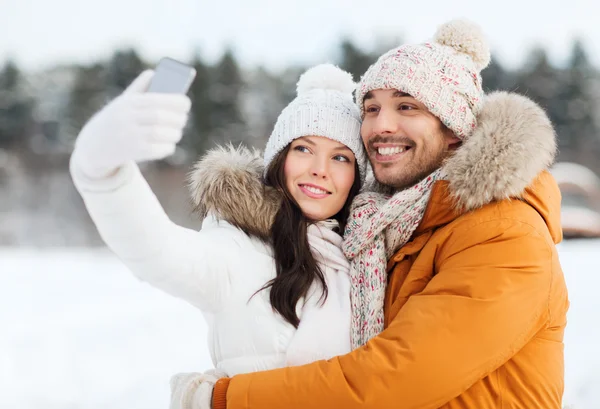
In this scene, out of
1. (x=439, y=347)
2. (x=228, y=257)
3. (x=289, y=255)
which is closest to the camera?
(x=439, y=347)

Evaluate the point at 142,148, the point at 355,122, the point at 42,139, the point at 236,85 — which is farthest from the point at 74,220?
the point at 142,148

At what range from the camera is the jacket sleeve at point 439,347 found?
1.41 metres

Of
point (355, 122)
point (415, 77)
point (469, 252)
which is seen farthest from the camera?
point (355, 122)

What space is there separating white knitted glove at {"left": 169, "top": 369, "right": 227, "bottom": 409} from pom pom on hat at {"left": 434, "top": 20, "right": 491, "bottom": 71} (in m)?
1.36

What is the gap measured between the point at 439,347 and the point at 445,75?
3.04 ft

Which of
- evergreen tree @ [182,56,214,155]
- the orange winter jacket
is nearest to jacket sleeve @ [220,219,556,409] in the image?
the orange winter jacket

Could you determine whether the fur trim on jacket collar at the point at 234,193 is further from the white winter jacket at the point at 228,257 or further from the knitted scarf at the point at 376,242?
the knitted scarf at the point at 376,242

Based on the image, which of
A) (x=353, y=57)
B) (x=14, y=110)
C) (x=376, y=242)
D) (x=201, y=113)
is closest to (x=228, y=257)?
(x=376, y=242)

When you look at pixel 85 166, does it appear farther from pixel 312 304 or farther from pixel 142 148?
pixel 312 304

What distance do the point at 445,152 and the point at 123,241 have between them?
1.17 metres

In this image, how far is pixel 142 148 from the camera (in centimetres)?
104

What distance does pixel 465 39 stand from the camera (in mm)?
1976

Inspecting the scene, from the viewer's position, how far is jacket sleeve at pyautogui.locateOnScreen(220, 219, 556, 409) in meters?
1.41

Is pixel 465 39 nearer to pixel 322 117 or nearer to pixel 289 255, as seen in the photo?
pixel 322 117
